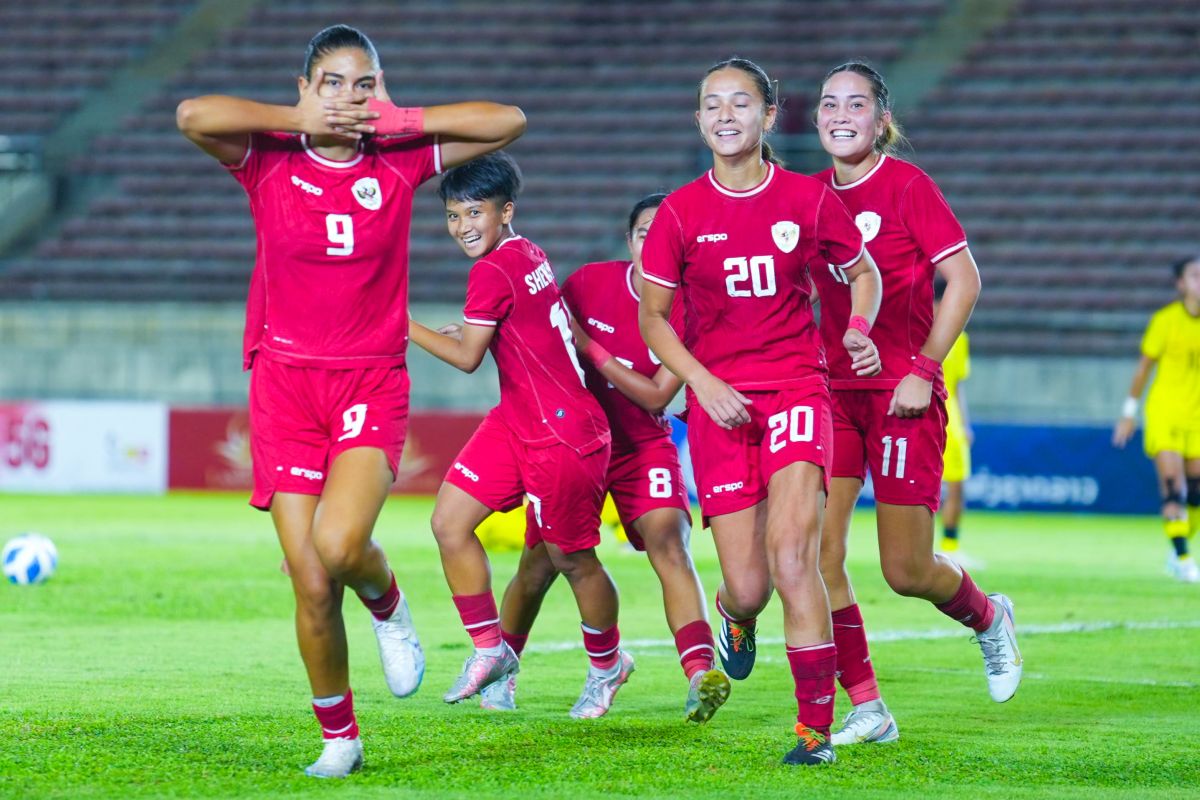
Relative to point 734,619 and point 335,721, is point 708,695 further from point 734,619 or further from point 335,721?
point 335,721

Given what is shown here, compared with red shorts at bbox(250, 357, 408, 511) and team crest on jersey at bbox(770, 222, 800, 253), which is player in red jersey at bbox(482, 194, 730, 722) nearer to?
team crest on jersey at bbox(770, 222, 800, 253)

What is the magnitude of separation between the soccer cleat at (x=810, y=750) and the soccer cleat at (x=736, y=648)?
0.85 metres

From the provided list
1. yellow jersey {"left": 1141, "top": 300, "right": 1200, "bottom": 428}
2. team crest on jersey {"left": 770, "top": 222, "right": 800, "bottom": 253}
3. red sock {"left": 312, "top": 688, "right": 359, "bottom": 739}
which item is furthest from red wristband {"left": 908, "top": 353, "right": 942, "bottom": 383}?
yellow jersey {"left": 1141, "top": 300, "right": 1200, "bottom": 428}

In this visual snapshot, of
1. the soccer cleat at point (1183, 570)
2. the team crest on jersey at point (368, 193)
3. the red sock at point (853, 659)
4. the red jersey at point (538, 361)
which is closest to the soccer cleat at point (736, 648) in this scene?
the red sock at point (853, 659)

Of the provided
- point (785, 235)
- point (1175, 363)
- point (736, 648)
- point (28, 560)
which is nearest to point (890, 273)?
point (785, 235)

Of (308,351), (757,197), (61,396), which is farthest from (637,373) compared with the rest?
(61,396)

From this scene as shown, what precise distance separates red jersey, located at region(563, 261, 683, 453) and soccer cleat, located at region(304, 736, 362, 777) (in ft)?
6.83

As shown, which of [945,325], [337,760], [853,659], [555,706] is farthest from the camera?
[555,706]

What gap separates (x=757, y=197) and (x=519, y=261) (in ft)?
3.81

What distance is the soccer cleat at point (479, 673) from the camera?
6.55 meters

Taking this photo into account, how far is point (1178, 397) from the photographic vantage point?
13.8 metres

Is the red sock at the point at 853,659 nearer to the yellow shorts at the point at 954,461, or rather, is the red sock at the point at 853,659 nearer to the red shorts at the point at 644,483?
the red shorts at the point at 644,483

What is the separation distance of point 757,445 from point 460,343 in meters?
1.27

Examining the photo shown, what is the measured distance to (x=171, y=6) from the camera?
30.1m
